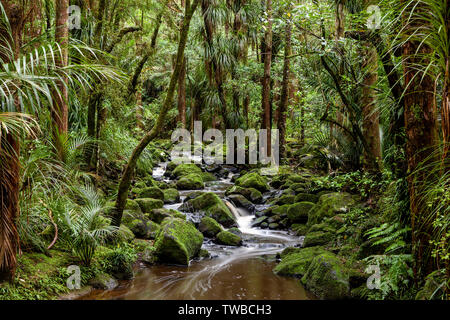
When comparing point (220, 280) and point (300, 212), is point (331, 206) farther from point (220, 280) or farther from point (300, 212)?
point (220, 280)

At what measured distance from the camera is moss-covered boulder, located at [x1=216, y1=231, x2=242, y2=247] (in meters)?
8.46

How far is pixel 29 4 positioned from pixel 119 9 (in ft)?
20.0

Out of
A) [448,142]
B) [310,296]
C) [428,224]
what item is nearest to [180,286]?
[310,296]

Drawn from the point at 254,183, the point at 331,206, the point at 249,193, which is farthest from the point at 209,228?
the point at 254,183

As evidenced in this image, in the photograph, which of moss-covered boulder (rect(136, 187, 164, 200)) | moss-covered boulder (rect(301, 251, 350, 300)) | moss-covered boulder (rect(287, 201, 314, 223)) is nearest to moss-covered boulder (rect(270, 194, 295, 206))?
moss-covered boulder (rect(287, 201, 314, 223))

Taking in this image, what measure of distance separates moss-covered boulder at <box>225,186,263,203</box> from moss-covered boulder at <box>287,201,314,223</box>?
242 cm

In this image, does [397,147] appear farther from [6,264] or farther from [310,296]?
[6,264]

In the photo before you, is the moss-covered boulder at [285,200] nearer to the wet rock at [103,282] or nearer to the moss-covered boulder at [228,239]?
the moss-covered boulder at [228,239]

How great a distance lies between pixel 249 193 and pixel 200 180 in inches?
102

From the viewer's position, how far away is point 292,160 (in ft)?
56.4

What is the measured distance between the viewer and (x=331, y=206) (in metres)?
7.93

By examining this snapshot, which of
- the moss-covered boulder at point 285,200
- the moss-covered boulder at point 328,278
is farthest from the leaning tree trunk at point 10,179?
the moss-covered boulder at point 285,200

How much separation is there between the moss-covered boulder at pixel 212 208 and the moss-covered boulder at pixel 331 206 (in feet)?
8.37

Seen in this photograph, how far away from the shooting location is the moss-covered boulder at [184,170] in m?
15.3
